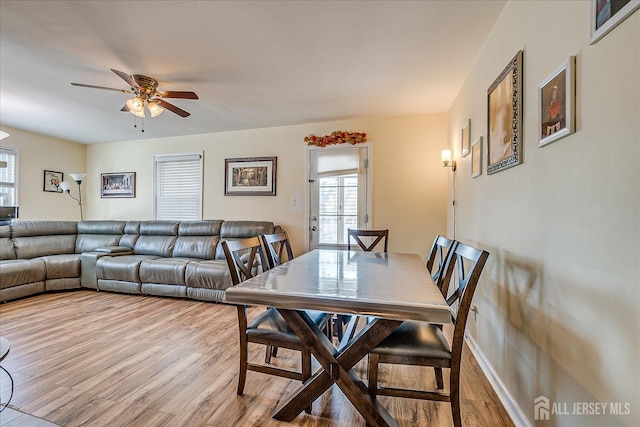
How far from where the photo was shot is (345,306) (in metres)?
1.11

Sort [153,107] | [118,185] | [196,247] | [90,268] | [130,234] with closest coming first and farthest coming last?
[153,107] < [90,268] < [196,247] < [130,234] < [118,185]

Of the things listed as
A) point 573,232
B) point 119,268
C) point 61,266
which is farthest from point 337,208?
point 61,266

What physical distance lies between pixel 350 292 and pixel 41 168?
6098mm

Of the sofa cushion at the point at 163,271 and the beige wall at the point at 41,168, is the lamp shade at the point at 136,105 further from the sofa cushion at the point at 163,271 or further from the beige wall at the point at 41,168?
the beige wall at the point at 41,168

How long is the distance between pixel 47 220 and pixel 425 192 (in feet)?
20.7

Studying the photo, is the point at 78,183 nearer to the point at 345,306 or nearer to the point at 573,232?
the point at 345,306

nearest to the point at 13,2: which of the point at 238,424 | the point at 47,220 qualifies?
the point at 238,424

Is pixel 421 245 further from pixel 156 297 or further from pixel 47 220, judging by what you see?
pixel 47 220

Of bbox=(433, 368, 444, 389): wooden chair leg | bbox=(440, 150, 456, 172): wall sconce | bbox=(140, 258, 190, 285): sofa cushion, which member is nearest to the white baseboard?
bbox=(433, 368, 444, 389): wooden chair leg

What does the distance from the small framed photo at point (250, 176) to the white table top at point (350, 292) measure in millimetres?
2784

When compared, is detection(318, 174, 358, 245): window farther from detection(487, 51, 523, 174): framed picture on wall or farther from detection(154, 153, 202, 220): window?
detection(154, 153, 202, 220): window

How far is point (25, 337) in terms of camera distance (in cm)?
244

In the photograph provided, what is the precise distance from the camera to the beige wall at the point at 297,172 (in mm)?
3695

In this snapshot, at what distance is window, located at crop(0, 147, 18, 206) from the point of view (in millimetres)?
4160
